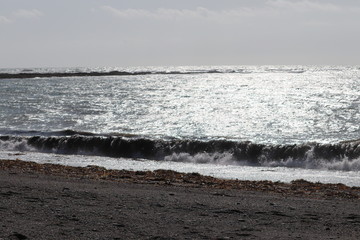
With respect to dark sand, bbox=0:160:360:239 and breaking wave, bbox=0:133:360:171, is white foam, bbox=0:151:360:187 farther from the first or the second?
dark sand, bbox=0:160:360:239

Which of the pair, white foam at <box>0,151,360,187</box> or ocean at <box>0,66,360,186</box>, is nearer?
white foam at <box>0,151,360,187</box>

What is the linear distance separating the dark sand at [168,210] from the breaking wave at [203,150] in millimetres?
7664

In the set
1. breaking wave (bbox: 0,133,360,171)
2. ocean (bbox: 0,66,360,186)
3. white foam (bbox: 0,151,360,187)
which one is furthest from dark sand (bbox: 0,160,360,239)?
breaking wave (bbox: 0,133,360,171)

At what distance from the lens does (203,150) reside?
2477 cm

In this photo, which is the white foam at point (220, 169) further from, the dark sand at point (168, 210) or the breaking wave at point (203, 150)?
the dark sand at point (168, 210)

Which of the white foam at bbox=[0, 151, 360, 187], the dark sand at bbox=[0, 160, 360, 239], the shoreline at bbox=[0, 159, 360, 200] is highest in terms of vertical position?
the dark sand at bbox=[0, 160, 360, 239]

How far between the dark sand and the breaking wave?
7.66 metres

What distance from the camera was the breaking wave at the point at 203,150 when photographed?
22172mm

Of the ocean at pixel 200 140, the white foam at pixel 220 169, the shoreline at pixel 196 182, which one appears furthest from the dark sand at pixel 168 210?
the ocean at pixel 200 140

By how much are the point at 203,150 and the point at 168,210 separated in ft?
49.1

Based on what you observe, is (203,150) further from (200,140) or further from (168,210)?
(168,210)

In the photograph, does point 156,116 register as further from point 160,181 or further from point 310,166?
point 160,181

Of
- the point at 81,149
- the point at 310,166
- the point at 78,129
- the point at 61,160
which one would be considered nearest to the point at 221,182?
the point at 310,166

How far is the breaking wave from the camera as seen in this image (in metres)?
22.2
